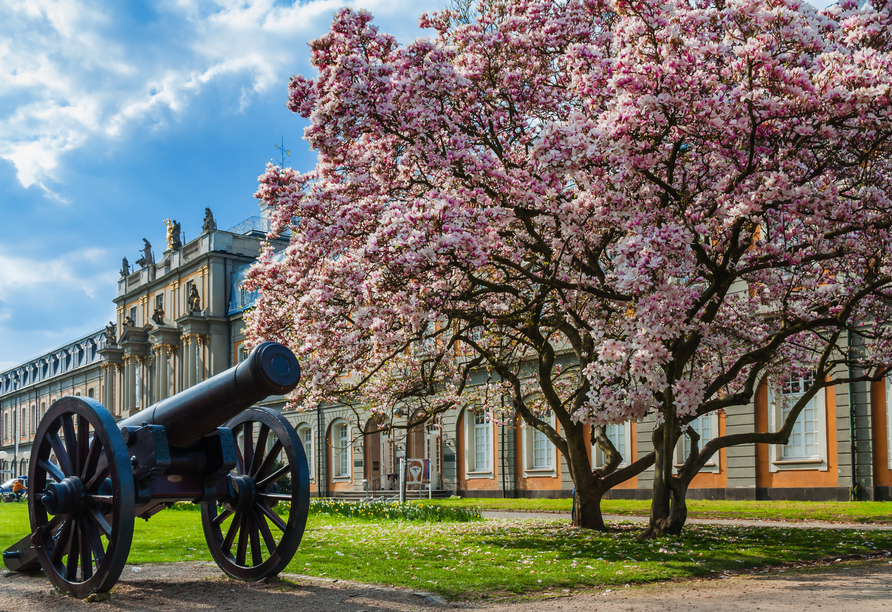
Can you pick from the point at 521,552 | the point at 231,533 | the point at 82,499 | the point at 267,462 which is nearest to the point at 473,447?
the point at 521,552

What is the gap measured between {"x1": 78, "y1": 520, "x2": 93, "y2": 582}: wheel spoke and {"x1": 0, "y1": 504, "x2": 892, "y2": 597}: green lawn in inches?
87.7

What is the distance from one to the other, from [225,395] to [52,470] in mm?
1964

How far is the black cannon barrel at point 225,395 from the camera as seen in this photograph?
671 centimetres

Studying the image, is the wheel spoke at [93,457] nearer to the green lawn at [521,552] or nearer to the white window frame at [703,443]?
the green lawn at [521,552]

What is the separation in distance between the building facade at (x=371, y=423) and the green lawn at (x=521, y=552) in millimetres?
2194

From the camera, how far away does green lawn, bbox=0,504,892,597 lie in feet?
27.3

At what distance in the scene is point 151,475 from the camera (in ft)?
23.7

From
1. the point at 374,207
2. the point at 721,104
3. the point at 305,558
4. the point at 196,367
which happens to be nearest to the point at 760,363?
the point at 721,104

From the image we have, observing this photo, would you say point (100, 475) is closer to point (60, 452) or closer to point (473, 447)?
point (60, 452)

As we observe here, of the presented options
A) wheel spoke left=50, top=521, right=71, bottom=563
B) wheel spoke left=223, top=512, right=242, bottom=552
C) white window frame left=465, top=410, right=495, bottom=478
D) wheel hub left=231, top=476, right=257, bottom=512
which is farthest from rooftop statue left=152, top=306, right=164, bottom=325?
wheel spoke left=50, top=521, right=71, bottom=563

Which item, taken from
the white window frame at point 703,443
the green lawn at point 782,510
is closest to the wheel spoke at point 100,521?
the green lawn at point 782,510

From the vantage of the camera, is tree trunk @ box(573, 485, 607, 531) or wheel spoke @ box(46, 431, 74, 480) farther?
tree trunk @ box(573, 485, 607, 531)

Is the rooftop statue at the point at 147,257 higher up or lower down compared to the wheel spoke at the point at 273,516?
higher up

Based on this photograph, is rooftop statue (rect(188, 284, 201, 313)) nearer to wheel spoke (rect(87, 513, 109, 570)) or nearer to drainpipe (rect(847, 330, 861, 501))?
drainpipe (rect(847, 330, 861, 501))
